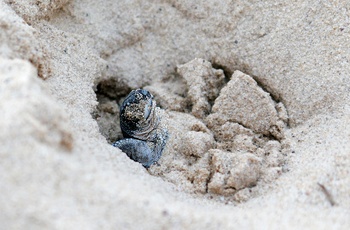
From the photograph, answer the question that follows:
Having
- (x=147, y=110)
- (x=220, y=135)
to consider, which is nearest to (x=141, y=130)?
(x=147, y=110)

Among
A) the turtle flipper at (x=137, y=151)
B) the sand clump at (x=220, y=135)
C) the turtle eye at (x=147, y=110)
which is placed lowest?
the turtle flipper at (x=137, y=151)

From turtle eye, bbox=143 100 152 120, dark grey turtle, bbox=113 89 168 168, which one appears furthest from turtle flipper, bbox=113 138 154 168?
turtle eye, bbox=143 100 152 120

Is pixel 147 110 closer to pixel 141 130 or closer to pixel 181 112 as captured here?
pixel 141 130

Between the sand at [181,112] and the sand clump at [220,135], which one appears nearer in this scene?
the sand at [181,112]

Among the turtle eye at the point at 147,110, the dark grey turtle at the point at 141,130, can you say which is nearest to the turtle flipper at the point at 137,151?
the dark grey turtle at the point at 141,130

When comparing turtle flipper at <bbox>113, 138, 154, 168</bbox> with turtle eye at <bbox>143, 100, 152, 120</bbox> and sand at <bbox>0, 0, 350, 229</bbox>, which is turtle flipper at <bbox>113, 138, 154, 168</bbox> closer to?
sand at <bbox>0, 0, 350, 229</bbox>

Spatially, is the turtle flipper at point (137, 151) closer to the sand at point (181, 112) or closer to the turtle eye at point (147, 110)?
the sand at point (181, 112)
